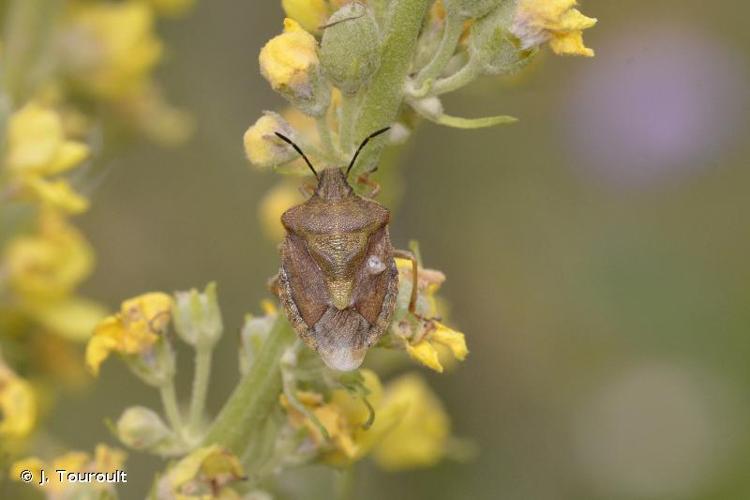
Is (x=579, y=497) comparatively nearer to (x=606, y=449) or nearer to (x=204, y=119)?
(x=606, y=449)

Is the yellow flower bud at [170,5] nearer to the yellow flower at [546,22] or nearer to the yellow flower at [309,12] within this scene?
the yellow flower at [309,12]

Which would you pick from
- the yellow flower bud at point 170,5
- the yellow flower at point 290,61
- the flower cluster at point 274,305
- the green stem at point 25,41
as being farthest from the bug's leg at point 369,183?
the yellow flower bud at point 170,5

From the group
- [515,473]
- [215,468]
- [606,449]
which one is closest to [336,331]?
[215,468]

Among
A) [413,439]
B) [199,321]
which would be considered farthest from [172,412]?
[413,439]

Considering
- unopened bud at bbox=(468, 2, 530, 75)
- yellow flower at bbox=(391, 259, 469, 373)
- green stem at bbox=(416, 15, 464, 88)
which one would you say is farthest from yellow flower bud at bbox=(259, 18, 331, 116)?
yellow flower at bbox=(391, 259, 469, 373)

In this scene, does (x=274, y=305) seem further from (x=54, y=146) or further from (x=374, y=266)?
(x=54, y=146)

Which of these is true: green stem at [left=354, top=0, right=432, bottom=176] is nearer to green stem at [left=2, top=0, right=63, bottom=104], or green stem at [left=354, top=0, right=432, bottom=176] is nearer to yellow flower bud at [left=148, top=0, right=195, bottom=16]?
green stem at [left=2, top=0, right=63, bottom=104]
